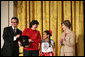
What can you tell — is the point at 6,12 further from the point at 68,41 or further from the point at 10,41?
the point at 68,41

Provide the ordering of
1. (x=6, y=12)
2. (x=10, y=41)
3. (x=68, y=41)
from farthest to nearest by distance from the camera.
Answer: (x=6, y=12) < (x=68, y=41) < (x=10, y=41)

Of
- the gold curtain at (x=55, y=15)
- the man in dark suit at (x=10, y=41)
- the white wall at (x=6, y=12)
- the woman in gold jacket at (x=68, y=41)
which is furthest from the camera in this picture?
the white wall at (x=6, y=12)

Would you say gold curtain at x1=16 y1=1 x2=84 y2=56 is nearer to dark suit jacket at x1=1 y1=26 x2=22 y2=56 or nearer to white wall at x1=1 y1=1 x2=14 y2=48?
white wall at x1=1 y1=1 x2=14 y2=48

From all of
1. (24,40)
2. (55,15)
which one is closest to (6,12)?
(55,15)

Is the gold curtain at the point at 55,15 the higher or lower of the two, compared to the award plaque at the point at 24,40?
higher

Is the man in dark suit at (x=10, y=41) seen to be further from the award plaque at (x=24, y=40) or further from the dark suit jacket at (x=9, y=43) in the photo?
the award plaque at (x=24, y=40)

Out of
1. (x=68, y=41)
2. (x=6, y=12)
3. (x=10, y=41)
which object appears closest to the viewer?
(x=10, y=41)

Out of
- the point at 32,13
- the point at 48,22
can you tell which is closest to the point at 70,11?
the point at 48,22

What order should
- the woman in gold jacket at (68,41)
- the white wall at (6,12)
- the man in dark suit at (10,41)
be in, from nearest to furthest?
the man in dark suit at (10,41) < the woman in gold jacket at (68,41) < the white wall at (6,12)

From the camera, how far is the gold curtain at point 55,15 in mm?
4328

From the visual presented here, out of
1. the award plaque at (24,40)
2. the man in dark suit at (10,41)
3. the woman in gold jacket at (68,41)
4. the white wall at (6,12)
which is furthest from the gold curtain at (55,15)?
the man in dark suit at (10,41)

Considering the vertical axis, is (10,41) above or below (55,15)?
below

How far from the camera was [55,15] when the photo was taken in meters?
4.47

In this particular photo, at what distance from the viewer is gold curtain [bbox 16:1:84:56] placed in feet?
14.2
